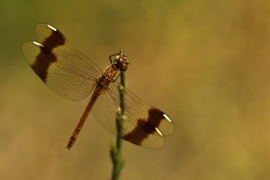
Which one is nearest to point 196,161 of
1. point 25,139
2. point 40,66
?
point 25,139

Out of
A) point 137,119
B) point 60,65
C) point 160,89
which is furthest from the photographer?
point 160,89

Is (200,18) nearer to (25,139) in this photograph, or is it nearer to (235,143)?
(235,143)

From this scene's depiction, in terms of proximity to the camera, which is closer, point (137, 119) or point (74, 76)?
point (137, 119)

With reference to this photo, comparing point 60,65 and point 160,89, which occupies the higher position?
point 160,89

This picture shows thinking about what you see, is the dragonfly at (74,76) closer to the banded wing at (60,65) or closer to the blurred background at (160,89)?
the banded wing at (60,65)

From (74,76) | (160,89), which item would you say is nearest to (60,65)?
(74,76)

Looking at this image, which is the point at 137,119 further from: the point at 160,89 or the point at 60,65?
the point at 160,89

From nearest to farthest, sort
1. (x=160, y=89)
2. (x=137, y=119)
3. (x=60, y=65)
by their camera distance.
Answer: (x=137, y=119) → (x=60, y=65) → (x=160, y=89)

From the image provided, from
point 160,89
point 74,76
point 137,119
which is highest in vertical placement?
point 160,89
